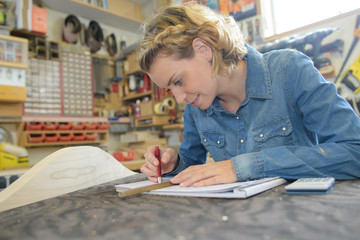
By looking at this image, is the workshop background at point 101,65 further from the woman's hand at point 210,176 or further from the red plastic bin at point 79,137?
the woman's hand at point 210,176

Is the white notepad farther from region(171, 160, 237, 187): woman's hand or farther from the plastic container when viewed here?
the plastic container

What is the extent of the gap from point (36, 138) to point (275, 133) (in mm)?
2087

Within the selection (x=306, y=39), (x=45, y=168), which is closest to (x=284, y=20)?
(x=306, y=39)

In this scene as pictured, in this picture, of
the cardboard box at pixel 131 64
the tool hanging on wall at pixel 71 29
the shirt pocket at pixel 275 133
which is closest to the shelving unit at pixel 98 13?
the tool hanging on wall at pixel 71 29

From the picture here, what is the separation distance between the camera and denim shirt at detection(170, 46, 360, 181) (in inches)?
27.0

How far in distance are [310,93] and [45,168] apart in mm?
787

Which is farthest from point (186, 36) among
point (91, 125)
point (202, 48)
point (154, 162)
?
point (91, 125)

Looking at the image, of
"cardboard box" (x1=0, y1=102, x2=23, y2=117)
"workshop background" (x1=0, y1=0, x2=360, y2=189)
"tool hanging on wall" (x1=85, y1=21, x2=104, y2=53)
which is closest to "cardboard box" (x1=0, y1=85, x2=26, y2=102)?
"workshop background" (x1=0, y1=0, x2=360, y2=189)

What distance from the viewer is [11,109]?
232cm

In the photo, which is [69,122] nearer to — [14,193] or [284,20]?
[14,193]

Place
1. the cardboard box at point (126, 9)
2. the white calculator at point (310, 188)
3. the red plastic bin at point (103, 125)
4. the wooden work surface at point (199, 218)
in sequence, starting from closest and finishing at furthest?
the wooden work surface at point (199, 218) < the white calculator at point (310, 188) < the red plastic bin at point (103, 125) < the cardboard box at point (126, 9)

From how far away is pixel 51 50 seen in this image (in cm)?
273

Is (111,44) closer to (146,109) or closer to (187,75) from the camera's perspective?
(146,109)

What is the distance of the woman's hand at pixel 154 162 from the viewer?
0.89m
